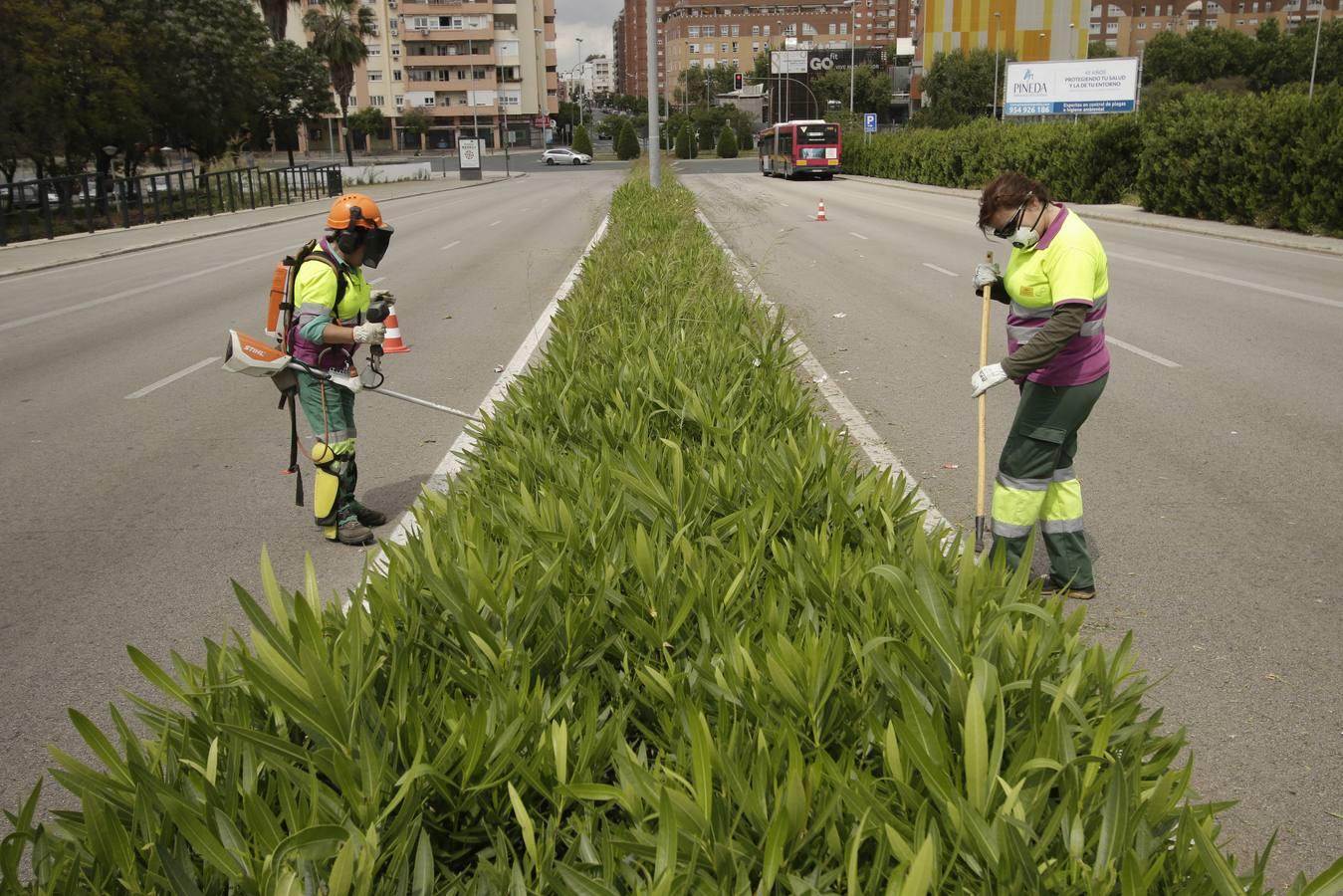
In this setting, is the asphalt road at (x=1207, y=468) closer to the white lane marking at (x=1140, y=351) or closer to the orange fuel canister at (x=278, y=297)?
the white lane marking at (x=1140, y=351)

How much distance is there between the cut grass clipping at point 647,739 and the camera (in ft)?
7.09

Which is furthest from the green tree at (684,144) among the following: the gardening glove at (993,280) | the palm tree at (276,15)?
the gardening glove at (993,280)

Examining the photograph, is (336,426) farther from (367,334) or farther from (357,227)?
(357,227)

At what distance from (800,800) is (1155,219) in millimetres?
28521

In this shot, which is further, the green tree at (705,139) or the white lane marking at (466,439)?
the green tree at (705,139)

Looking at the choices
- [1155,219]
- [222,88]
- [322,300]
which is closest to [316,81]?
[222,88]

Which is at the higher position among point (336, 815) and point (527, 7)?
point (527, 7)

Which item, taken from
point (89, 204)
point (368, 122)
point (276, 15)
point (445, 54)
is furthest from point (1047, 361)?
point (445, 54)

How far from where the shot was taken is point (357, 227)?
636 centimetres

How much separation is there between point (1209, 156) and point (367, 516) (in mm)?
25047

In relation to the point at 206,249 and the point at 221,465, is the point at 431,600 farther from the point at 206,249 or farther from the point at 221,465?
the point at 206,249

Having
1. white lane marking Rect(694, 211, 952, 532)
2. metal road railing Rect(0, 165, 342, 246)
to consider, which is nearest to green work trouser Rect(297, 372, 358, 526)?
white lane marking Rect(694, 211, 952, 532)

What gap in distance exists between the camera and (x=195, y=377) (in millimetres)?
11836

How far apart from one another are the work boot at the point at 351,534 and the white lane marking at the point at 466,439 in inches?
4.6
